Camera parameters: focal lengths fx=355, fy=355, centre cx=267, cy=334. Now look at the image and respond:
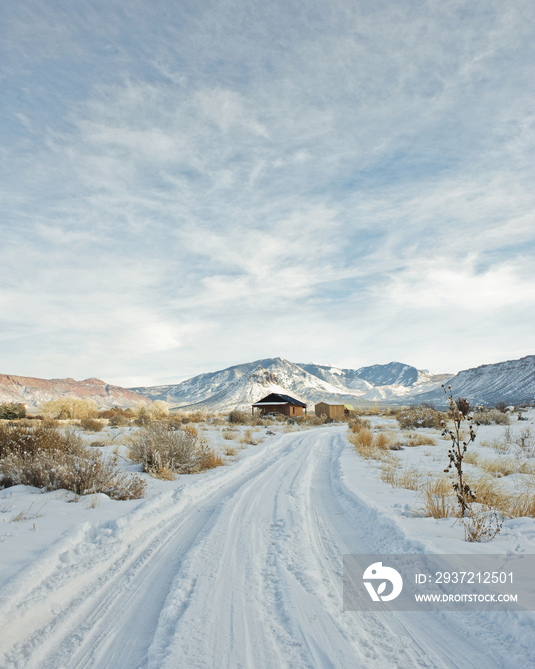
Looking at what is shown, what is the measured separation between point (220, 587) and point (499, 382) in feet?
499

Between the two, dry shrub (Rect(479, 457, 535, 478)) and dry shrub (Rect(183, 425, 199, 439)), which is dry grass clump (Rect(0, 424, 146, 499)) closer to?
dry shrub (Rect(183, 425, 199, 439))

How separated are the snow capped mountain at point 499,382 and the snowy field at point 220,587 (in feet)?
374

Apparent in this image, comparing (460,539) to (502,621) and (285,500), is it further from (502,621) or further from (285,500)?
(285,500)

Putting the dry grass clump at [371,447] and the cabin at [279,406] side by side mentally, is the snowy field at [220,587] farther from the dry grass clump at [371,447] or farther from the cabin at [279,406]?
the cabin at [279,406]

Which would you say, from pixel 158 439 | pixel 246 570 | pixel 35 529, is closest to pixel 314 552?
pixel 246 570

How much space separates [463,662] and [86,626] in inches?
110

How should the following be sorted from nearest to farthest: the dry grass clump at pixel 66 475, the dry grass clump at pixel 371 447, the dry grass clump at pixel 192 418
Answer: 1. the dry grass clump at pixel 66 475
2. the dry grass clump at pixel 371 447
3. the dry grass clump at pixel 192 418

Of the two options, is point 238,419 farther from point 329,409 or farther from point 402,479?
point 329,409

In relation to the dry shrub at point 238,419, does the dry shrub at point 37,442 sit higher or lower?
higher

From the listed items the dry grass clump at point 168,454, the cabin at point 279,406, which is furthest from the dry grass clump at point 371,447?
the cabin at point 279,406

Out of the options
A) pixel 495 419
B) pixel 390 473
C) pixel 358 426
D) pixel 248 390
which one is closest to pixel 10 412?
pixel 358 426

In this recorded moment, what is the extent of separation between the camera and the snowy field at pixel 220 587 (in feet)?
8.08

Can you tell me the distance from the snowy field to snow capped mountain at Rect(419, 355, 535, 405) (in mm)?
114032

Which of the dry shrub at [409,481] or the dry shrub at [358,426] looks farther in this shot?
the dry shrub at [358,426]
